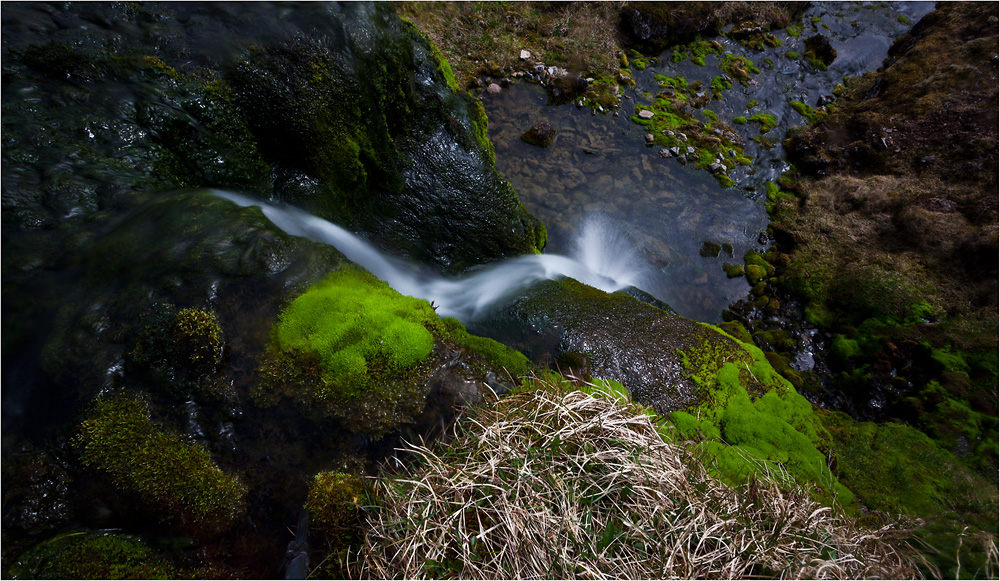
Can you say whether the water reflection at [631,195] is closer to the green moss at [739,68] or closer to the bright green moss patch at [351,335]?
the green moss at [739,68]

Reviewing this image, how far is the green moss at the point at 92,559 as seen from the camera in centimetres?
290

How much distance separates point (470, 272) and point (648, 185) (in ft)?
17.5

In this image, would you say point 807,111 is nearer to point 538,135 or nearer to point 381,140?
point 538,135

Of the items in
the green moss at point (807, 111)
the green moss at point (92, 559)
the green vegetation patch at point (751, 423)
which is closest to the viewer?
the green moss at point (92, 559)

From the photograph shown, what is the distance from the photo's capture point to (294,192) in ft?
20.2

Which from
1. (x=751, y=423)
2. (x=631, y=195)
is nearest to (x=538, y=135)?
(x=631, y=195)

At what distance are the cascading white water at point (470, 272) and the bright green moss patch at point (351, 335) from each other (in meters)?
1.33

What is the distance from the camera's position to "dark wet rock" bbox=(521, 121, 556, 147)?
10062mm

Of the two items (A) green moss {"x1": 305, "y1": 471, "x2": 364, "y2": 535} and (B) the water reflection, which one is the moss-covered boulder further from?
(A) green moss {"x1": 305, "y1": 471, "x2": 364, "y2": 535}

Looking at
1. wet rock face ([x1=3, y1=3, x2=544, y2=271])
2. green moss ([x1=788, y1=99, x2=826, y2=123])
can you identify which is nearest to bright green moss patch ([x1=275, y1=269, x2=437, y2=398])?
wet rock face ([x1=3, y1=3, x2=544, y2=271])

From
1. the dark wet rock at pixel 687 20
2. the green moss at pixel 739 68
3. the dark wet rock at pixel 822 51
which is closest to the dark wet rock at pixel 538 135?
the dark wet rock at pixel 687 20

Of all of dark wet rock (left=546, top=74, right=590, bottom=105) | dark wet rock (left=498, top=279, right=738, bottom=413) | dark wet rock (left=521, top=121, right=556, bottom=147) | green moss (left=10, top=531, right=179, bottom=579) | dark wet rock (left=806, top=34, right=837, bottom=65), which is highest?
dark wet rock (left=806, top=34, right=837, bottom=65)

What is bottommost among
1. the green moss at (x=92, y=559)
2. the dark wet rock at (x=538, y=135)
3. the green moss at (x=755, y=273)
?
the green moss at (x=755, y=273)

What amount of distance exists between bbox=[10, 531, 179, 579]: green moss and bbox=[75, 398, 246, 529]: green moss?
0.27m
